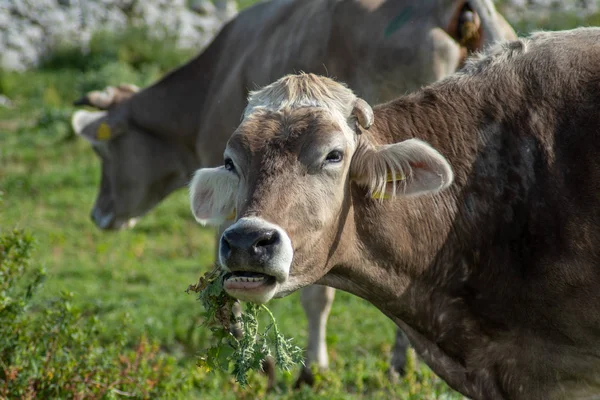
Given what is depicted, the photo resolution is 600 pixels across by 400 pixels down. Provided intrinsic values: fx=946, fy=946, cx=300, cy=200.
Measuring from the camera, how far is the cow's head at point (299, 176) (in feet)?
13.0

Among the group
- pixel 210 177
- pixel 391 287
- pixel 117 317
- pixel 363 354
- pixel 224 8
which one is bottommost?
pixel 224 8

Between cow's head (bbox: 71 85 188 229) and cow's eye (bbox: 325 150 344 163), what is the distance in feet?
17.3

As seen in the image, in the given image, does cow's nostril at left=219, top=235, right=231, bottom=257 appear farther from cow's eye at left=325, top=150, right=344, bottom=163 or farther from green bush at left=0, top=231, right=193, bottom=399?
green bush at left=0, top=231, right=193, bottom=399

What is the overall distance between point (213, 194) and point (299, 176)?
679mm

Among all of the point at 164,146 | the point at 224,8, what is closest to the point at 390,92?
the point at 164,146

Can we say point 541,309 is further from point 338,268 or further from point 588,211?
point 338,268

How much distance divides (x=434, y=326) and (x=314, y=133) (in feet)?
3.96

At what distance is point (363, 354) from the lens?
7.83m

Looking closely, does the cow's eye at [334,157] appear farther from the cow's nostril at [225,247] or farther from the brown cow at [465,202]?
the cow's nostril at [225,247]

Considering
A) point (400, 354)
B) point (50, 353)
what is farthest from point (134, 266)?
point (50, 353)

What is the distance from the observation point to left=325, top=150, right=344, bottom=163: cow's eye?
4238 mm

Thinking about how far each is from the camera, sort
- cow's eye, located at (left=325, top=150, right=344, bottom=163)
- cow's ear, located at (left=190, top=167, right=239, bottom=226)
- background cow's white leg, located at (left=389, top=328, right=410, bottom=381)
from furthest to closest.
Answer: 1. background cow's white leg, located at (left=389, top=328, right=410, bottom=381)
2. cow's ear, located at (left=190, top=167, right=239, bottom=226)
3. cow's eye, located at (left=325, top=150, right=344, bottom=163)

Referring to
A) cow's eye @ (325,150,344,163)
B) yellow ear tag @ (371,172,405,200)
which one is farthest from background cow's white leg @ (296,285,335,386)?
cow's eye @ (325,150,344,163)

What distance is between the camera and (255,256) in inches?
153
